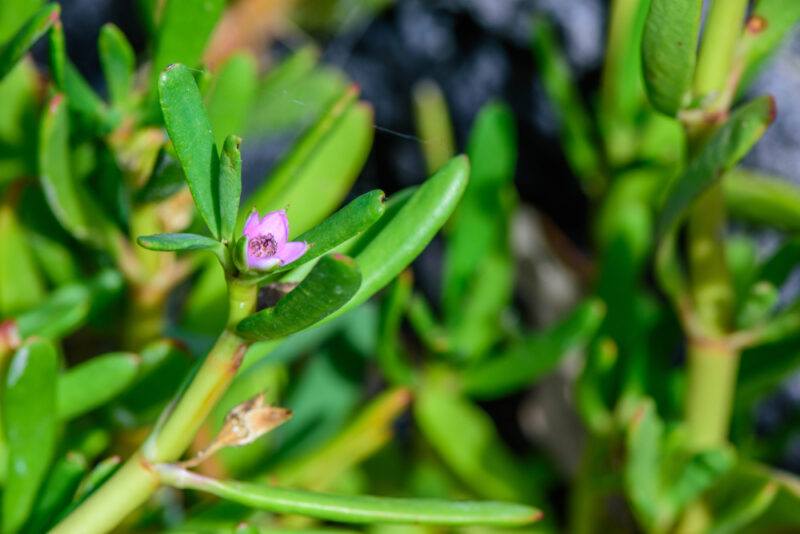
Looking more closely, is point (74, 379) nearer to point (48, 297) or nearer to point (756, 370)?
point (48, 297)

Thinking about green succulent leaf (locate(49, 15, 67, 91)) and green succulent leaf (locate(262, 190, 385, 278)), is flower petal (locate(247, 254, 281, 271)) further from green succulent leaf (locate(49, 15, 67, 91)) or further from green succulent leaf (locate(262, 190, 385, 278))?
green succulent leaf (locate(49, 15, 67, 91))

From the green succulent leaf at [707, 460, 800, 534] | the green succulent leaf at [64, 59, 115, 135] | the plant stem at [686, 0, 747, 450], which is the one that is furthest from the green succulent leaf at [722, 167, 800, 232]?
the green succulent leaf at [64, 59, 115, 135]

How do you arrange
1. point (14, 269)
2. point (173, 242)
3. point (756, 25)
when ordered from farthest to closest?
point (14, 269) → point (756, 25) → point (173, 242)

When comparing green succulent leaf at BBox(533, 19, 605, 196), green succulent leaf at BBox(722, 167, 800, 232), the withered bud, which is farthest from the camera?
green succulent leaf at BBox(533, 19, 605, 196)

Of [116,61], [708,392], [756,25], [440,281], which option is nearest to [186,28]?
[116,61]

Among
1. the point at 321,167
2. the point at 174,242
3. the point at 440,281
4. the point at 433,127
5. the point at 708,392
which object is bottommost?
the point at 440,281

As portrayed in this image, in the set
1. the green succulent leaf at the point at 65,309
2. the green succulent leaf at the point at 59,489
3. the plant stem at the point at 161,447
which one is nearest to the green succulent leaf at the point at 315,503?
the plant stem at the point at 161,447

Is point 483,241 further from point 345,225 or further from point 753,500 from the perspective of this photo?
point 345,225

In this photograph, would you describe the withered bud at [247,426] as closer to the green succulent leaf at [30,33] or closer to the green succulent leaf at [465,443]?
the green succulent leaf at [30,33]
